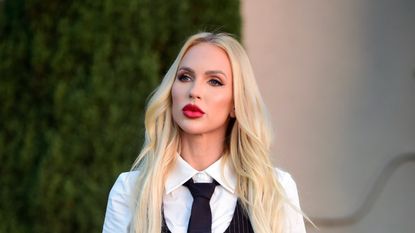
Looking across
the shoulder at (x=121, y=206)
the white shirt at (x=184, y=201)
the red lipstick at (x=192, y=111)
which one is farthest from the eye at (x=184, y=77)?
the shoulder at (x=121, y=206)

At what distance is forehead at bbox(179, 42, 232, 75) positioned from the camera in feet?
9.37

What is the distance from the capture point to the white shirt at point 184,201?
111 inches

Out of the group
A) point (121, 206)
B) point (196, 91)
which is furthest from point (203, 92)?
point (121, 206)

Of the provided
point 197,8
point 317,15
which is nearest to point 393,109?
point 317,15

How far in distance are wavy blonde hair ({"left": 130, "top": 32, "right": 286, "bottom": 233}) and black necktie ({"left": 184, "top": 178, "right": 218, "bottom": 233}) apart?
98 mm

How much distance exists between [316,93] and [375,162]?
26.2 inches

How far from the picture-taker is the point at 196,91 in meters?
2.79

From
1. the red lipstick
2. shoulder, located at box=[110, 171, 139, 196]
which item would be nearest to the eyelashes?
the red lipstick

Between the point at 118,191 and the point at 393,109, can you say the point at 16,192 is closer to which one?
the point at 118,191

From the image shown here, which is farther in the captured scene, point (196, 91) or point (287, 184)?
point (287, 184)

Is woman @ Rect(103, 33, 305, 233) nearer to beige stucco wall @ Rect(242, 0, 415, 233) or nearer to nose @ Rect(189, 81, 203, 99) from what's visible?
nose @ Rect(189, 81, 203, 99)

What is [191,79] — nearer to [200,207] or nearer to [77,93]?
[200,207]

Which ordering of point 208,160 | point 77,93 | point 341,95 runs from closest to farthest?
point 208,160, point 77,93, point 341,95

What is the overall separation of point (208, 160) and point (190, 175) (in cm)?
9
